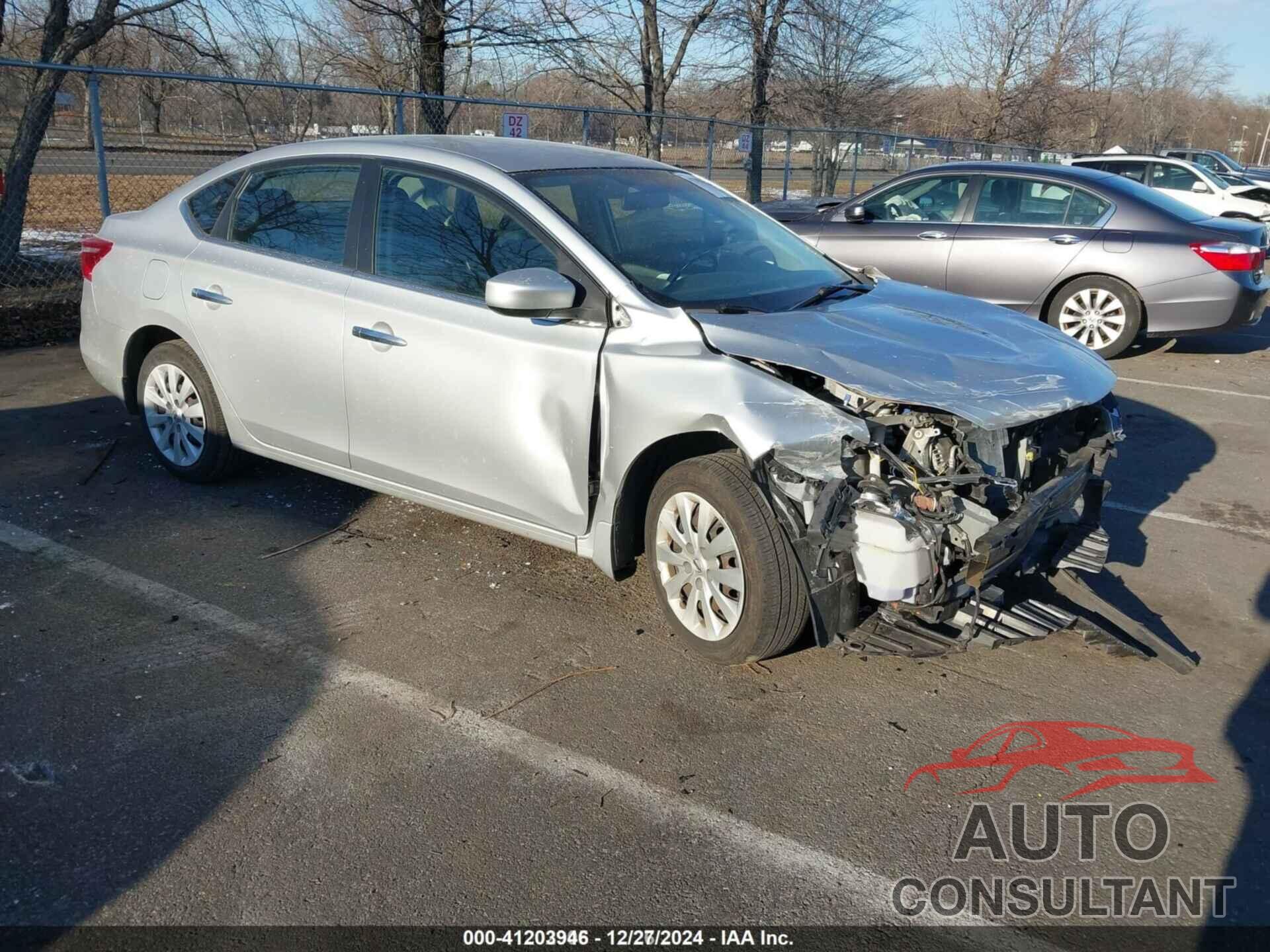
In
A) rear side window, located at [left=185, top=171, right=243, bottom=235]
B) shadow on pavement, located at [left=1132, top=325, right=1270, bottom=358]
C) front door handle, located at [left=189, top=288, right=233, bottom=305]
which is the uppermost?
rear side window, located at [left=185, top=171, right=243, bottom=235]

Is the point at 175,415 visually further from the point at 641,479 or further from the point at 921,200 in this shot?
the point at 921,200

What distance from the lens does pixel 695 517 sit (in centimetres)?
371

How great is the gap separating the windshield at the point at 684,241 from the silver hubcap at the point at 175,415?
87.6 inches

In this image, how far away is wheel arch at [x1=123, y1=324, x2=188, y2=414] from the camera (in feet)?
17.8

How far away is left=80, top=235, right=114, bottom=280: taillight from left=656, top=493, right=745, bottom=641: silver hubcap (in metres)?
3.73

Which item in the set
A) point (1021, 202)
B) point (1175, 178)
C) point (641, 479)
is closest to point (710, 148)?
point (1021, 202)

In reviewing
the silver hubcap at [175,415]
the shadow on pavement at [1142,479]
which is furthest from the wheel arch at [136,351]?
the shadow on pavement at [1142,479]

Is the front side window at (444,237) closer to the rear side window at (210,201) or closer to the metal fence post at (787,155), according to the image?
the rear side window at (210,201)

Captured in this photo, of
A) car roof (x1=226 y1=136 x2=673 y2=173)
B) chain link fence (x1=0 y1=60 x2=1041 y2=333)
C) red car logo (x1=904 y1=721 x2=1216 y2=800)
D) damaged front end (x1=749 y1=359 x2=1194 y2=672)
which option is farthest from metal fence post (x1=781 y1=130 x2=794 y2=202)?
red car logo (x1=904 y1=721 x2=1216 y2=800)

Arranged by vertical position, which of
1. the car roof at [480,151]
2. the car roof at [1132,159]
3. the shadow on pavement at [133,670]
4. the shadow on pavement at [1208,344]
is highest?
the car roof at [1132,159]

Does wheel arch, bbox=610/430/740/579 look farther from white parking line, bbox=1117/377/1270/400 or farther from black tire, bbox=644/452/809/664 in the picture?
white parking line, bbox=1117/377/1270/400

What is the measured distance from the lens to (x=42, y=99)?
33.8 ft

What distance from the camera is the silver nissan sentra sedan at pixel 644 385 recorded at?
3475mm

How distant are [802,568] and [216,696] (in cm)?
205
